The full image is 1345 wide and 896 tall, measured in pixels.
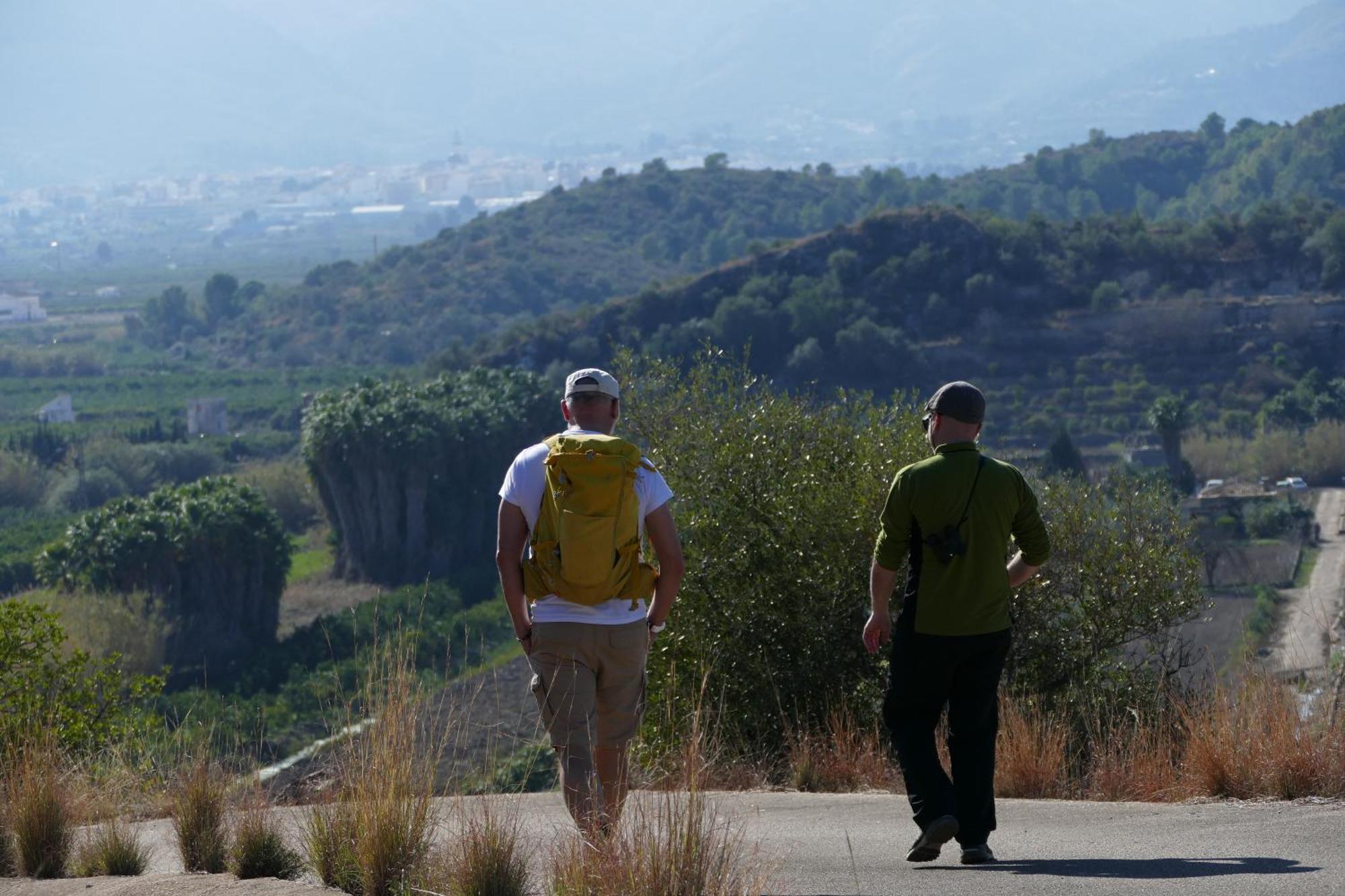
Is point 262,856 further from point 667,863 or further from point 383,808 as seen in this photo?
point 667,863

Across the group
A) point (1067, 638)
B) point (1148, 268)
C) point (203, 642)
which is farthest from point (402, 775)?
point (1148, 268)

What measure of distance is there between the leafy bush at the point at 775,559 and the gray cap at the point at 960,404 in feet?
10.8

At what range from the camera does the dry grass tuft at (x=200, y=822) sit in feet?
15.6

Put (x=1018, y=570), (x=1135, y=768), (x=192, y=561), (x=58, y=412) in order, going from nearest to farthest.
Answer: (x=1018, y=570), (x=1135, y=768), (x=192, y=561), (x=58, y=412)

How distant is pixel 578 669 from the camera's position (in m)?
4.57

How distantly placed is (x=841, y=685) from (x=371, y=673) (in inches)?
169

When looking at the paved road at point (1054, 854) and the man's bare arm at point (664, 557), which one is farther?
the man's bare arm at point (664, 557)

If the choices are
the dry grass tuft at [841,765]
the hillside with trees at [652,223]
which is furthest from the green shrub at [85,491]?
the dry grass tuft at [841,765]

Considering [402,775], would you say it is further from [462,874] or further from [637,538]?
[637,538]

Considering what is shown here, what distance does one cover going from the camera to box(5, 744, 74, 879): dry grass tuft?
487 centimetres

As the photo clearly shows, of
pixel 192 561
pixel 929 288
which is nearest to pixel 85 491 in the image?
pixel 192 561

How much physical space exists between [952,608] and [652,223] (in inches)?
4237

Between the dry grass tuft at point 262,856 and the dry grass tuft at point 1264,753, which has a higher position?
the dry grass tuft at point 262,856

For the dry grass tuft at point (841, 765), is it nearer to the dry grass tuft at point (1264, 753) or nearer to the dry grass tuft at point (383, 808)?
the dry grass tuft at point (1264, 753)
